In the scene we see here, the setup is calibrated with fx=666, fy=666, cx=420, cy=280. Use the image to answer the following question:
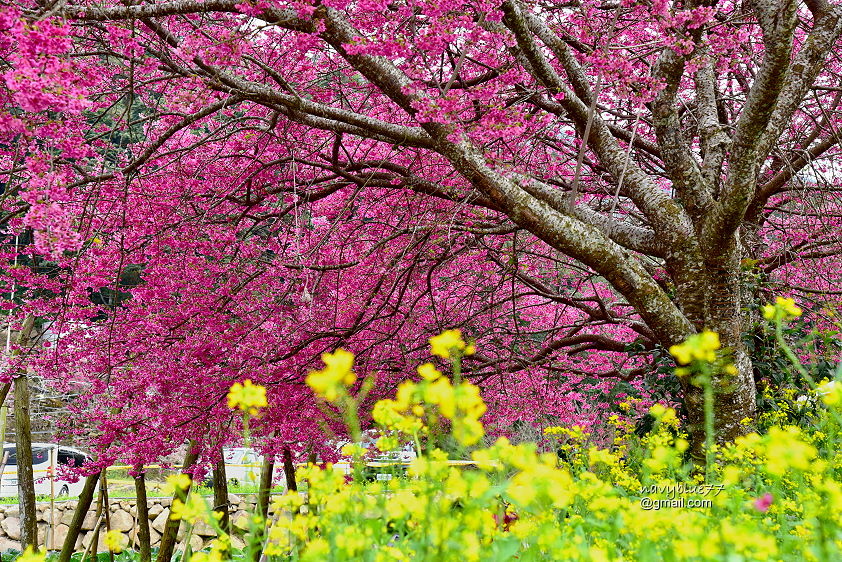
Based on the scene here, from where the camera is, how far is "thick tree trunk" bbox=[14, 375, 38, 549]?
7002mm

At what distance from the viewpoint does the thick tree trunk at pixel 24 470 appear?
7002 mm

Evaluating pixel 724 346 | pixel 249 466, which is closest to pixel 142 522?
pixel 249 466

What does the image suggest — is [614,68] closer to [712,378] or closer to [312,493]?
[712,378]

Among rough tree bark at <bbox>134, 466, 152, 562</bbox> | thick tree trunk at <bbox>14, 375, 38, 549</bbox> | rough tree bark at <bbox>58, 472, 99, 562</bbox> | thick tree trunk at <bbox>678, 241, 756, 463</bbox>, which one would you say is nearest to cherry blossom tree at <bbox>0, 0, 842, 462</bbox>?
thick tree trunk at <bbox>678, 241, 756, 463</bbox>

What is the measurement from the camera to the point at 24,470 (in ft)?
23.6

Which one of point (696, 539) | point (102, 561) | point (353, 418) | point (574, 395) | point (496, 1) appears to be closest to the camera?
point (696, 539)

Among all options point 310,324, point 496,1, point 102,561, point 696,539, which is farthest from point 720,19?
point 102,561

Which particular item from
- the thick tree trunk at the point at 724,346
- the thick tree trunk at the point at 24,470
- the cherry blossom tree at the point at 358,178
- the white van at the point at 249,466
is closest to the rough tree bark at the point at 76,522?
the thick tree trunk at the point at 24,470

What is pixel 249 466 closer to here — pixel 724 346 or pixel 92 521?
pixel 724 346

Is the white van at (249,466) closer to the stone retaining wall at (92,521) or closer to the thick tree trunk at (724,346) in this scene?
the stone retaining wall at (92,521)

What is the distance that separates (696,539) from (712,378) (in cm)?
332

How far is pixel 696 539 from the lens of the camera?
129cm

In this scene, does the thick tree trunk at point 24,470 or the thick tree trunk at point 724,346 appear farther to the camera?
the thick tree trunk at point 24,470

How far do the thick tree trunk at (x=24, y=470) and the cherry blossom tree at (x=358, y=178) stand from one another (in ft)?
3.01
